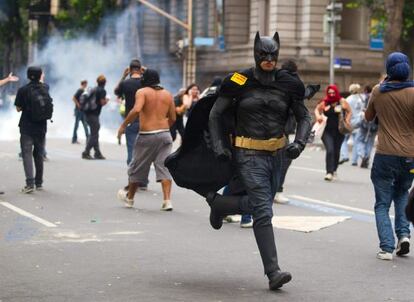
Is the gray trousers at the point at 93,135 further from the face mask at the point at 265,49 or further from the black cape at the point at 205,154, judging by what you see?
the face mask at the point at 265,49

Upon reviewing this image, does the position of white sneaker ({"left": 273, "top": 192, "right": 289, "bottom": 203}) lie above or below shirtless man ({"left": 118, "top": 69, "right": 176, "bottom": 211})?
below

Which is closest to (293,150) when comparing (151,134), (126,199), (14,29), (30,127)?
(151,134)

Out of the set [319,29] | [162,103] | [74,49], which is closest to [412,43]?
[319,29]

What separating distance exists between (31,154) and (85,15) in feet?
169

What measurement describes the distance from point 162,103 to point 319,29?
36.1m

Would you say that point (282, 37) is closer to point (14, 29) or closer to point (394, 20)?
point (394, 20)

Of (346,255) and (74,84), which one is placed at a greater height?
(346,255)

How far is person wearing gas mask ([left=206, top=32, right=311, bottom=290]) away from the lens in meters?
9.01

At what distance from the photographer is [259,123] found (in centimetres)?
912

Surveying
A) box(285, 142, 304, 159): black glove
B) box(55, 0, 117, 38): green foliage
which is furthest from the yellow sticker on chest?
box(55, 0, 117, 38): green foliage

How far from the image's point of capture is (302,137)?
30.2ft

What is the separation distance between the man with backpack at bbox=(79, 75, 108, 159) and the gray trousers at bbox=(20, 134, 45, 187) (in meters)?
7.77

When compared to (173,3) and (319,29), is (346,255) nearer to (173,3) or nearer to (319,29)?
(319,29)

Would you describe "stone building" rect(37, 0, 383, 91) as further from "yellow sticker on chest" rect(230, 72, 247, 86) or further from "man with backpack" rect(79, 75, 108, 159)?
"yellow sticker on chest" rect(230, 72, 247, 86)
